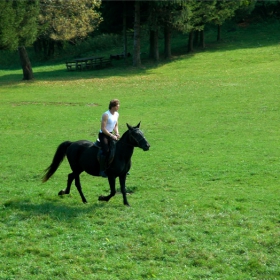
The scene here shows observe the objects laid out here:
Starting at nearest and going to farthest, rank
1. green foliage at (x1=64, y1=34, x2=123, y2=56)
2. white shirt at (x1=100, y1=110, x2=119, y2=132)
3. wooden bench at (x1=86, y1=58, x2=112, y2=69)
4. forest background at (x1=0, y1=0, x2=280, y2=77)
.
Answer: white shirt at (x1=100, y1=110, x2=119, y2=132), forest background at (x1=0, y1=0, x2=280, y2=77), wooden bench at (x1=86, y1=58, x2=112, y2=69), green foliage at (x1=64, y1=34, x2=123, y2=56)

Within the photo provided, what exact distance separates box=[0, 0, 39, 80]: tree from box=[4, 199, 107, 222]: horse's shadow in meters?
24.4

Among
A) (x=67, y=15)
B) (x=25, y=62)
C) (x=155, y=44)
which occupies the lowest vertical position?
(x=25, y=62)

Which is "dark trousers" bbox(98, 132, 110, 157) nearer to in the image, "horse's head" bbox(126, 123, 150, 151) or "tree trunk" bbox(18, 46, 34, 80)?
"horse's head" bbox(126, 123, 150, 151)

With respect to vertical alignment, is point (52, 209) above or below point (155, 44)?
above

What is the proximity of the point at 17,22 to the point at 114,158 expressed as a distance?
28581 mm

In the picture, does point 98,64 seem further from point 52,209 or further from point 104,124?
point 52,209

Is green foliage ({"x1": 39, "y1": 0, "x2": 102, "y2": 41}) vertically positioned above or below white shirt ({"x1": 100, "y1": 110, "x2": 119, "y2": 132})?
above

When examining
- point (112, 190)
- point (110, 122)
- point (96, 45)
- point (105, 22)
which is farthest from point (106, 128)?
point (96, 45)

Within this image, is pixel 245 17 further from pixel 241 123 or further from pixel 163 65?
pixel 241 123

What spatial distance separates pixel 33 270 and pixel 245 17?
67781mm

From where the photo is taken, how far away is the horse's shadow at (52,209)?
508 inches

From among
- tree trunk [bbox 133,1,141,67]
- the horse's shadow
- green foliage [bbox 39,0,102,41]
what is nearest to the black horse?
the horse's shadow

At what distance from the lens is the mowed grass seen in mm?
10328

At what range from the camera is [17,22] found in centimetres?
3941
